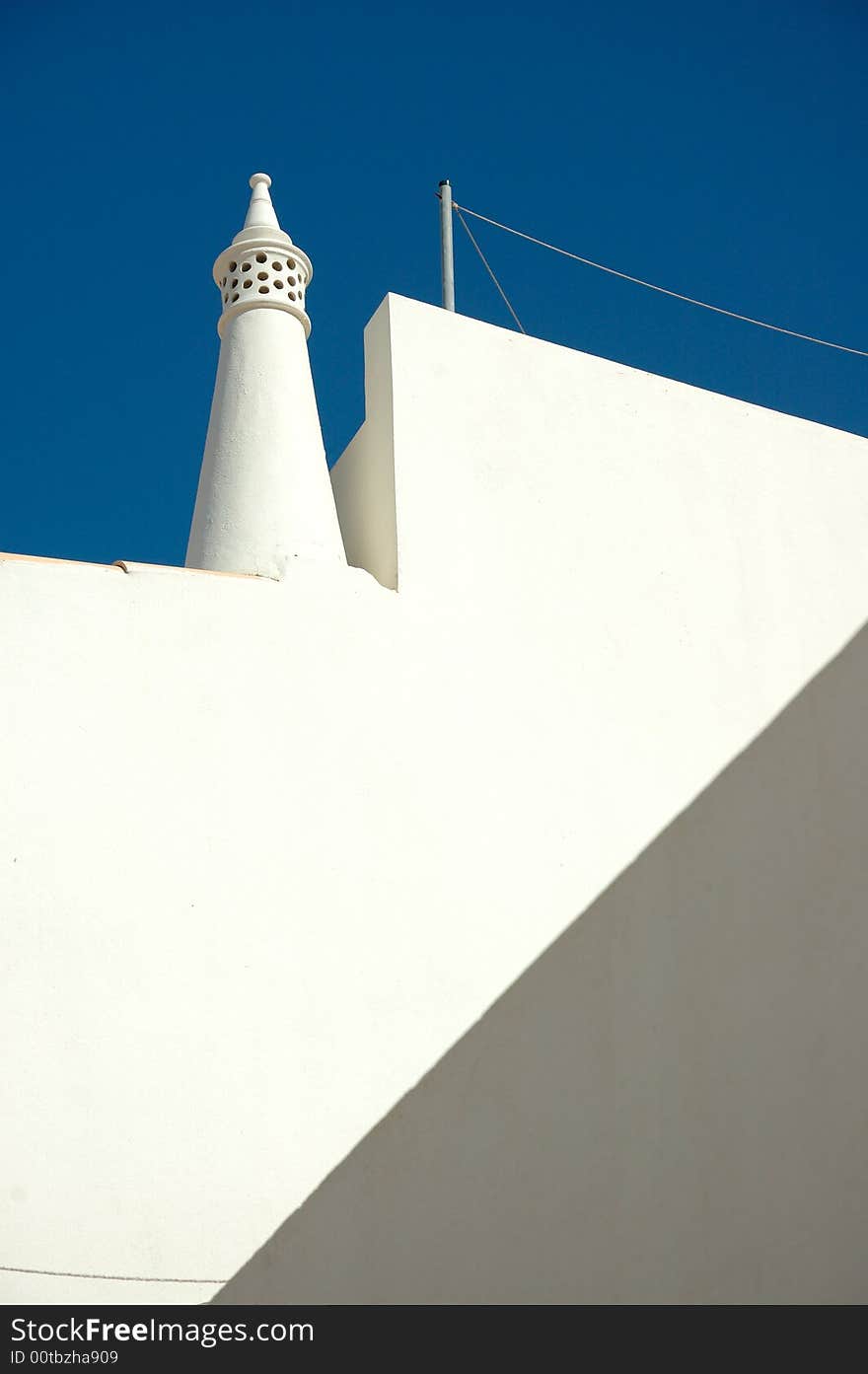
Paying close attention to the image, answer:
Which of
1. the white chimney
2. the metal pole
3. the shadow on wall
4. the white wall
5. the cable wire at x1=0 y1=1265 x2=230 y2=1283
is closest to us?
the cable wire at x1=0 y1=1265 x2=230 y2=1283

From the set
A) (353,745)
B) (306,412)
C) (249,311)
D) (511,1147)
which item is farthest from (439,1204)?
(249,311)

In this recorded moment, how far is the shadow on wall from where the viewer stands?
192 inches

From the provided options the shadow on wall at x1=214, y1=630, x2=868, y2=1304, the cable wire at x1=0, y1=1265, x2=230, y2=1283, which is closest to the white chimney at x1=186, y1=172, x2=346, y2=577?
the shadow on wall at x1=214, y1=630, x2=868, y2=1304

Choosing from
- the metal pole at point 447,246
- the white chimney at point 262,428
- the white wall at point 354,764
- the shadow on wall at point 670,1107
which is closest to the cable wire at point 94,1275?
the white wall at point 354,764

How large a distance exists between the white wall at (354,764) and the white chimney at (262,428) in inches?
8.2

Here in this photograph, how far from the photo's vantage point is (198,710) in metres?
5.04

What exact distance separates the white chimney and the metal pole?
0.67m

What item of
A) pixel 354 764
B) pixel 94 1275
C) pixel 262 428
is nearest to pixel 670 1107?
pixel 354 764

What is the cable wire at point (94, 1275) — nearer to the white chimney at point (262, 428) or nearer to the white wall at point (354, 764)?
the white wall at point (354, 764)

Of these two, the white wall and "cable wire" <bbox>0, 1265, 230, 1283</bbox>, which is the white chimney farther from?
"cable wire" <bbox>0, 1265, 230, 1283</bbox>

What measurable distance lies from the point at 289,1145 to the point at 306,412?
9.44 ft

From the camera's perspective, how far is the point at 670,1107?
17.9 ft

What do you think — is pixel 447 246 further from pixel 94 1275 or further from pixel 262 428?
pixel 94 1275
